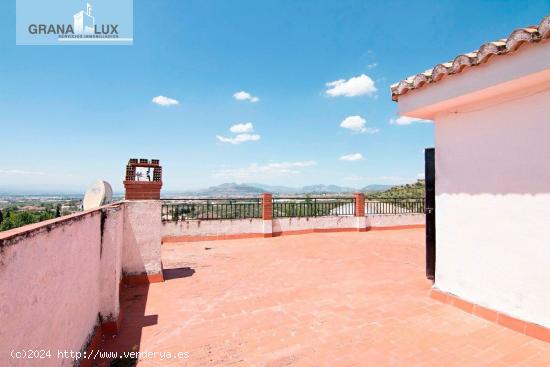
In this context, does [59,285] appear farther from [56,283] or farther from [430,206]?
[430,206]

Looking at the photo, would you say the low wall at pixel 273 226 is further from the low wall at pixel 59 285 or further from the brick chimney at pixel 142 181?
the low wall at pixel 59 285

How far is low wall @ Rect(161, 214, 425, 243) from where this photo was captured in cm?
1010

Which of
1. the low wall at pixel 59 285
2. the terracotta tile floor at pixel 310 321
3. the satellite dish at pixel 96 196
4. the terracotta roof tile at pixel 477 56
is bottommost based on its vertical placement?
the terracotta tile floor at pixel 310 321

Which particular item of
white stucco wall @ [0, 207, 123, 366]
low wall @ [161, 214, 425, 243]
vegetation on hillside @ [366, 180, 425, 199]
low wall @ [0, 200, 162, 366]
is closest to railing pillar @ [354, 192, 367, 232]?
low wall @ [161, 214, 425, 243]

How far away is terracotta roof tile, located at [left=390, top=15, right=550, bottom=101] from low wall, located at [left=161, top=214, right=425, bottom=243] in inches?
290

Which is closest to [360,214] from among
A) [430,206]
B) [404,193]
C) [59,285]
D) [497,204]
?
[430,206]

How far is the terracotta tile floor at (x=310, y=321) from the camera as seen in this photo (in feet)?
9.68

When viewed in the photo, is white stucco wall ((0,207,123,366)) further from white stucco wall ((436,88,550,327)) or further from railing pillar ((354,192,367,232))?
railing pillar ((354,192,367,232))

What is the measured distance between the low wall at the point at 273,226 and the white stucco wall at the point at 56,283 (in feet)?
21.5

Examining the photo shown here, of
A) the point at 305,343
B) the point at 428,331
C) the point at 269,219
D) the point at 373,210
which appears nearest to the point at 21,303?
the point at 305,343

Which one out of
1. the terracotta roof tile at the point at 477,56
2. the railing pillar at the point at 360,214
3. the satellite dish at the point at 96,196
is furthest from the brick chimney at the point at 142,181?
the railing pillar at the point at 360,214

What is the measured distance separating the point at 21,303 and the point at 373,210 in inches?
503

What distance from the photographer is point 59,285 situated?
7.33 feet

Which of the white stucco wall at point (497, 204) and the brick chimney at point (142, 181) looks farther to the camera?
the brick chimney at point (142, 181)
